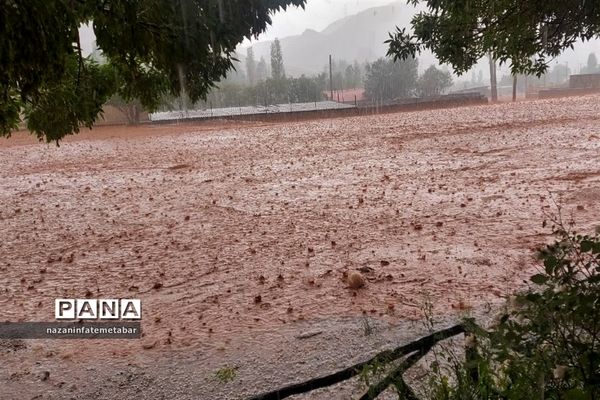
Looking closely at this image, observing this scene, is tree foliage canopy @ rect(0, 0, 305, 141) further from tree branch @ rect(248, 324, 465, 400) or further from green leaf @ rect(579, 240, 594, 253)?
tree branch @ rect(248, 324, 465, 400)

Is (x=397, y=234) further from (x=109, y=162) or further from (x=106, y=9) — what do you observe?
(x=109, y=162)

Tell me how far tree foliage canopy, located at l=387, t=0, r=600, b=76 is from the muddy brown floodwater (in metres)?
2.73

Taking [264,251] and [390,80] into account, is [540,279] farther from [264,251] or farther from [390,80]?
[390,80]

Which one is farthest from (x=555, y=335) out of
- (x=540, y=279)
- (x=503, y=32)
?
(x=503, y=32)

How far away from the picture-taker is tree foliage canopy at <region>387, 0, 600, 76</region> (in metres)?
3.87

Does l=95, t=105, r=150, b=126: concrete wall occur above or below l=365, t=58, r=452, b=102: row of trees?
below

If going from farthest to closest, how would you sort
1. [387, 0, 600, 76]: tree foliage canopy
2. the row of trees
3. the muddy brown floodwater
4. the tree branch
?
the row of trees → the muddy brown floodwater → [387, 0, 600, 76]: tree foliage canopy → the tree branch

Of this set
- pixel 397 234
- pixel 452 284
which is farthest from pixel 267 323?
pixel 397 234

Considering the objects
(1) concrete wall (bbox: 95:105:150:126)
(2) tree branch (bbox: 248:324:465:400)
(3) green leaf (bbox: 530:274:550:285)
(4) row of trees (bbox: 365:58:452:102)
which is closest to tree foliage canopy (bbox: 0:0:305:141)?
(3) green leaf (bbox: 530:274:550:285)

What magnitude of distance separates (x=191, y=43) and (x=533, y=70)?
4068 millimetres

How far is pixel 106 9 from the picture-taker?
2.53 meters

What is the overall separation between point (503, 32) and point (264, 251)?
4514mm

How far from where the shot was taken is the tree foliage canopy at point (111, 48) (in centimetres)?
196

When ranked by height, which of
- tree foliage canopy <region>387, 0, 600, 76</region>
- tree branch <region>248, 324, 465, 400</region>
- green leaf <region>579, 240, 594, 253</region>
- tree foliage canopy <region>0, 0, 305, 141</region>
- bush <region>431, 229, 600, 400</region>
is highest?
tree foliage canopy <region>387, 0, 600, 76</region>
